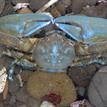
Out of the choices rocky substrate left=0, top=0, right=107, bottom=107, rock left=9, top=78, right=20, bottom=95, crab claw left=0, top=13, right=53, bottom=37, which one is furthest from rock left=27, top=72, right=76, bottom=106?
crab claw left=0, top=13, right=53, bottom=37

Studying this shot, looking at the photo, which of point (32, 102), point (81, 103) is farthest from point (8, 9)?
point (81, 103)

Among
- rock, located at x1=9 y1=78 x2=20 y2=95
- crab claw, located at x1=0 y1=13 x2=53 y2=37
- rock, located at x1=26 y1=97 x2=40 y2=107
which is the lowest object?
rock, located at x1=26 y1=97 x2=40 y2=107

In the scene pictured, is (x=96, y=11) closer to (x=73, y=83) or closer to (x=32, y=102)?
(x=73, y=83)

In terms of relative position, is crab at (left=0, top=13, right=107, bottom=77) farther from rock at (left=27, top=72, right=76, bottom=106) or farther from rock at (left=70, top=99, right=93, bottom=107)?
rock at (left=70, top=99, right=93, bottom=107)

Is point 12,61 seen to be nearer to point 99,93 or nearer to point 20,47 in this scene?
point 20,47

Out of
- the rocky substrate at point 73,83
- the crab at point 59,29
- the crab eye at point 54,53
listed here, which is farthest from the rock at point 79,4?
the crab eye at point 54,53

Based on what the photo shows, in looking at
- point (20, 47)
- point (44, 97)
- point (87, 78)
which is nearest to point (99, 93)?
point (87, 78)
